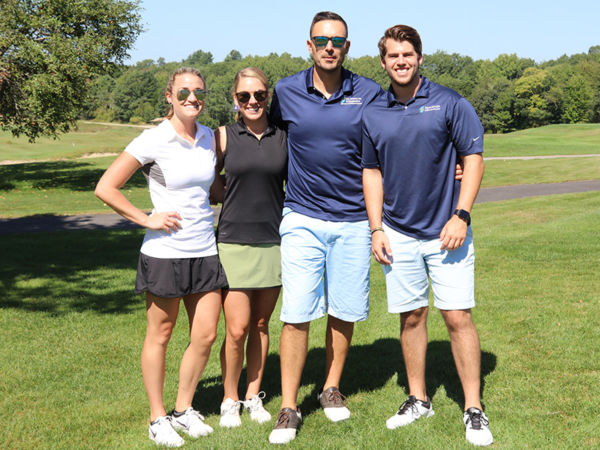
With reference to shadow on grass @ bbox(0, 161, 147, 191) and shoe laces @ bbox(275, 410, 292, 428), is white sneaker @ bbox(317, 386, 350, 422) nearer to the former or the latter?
shoe laces @ bbox(275, 410, 292, 428)

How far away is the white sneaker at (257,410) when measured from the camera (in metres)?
4.04

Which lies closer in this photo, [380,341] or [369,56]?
[380,341]

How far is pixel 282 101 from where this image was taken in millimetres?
3930

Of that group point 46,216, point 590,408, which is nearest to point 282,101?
point 590,408

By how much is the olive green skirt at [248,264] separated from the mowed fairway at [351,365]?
3.08 ft

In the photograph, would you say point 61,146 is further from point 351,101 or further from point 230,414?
point 351,101

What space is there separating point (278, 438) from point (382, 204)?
1584mm

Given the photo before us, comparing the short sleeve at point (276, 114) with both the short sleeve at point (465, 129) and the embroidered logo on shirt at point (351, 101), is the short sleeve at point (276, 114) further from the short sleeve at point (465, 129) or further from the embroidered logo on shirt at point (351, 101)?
the short sleeve at point (465, 129)

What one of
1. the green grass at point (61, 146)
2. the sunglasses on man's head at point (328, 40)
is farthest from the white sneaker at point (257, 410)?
the green grass at point (61, 146)

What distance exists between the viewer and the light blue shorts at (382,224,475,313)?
3.76 metres

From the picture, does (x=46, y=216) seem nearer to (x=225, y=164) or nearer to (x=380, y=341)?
(x=380, y=341)

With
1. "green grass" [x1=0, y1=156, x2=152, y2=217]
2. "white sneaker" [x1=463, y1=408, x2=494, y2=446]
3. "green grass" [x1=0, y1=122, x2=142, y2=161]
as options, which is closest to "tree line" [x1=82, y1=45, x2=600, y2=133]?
"green grass" [x1=0, y1=122, x2=142, y2=161]

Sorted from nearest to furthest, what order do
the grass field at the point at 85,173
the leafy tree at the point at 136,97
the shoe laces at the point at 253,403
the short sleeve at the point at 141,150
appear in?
the short sleeve at the point at 141,150 → the shoe laces at the point at 253,403 → the grass field at the point at 85,173 → the leafy tree at the point at 136,97

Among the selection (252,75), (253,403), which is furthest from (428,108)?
(253,403)
